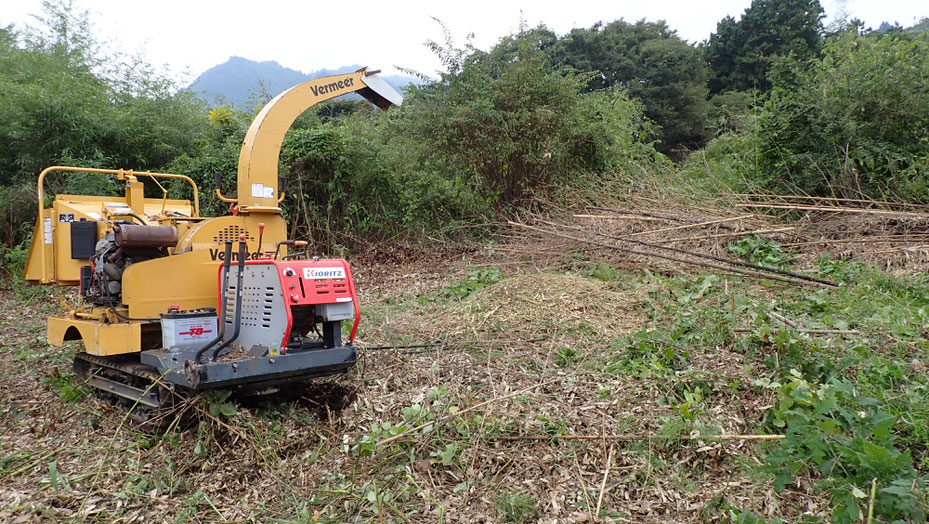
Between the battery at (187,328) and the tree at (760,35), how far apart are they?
24948 mm

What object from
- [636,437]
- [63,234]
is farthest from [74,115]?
[636,437]

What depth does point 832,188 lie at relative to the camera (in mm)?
8859

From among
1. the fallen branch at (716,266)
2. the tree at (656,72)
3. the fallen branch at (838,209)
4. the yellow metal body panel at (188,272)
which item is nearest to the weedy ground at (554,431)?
the fallen branch at (716,266)

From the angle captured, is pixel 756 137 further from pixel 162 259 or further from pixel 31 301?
pixel 31 301

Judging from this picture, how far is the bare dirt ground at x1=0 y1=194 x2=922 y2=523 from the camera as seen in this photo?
3.37 m

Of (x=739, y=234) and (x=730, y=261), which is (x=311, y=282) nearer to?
(x=730, y=261)

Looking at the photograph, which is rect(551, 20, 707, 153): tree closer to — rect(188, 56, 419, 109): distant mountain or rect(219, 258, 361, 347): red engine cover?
rect(188, 56, 419, 109): distant mountain

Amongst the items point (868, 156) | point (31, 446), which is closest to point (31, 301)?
point (31, 446)

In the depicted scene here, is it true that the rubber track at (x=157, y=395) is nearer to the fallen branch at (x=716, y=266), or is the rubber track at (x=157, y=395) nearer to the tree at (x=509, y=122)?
the fallen branch at (x=716, y=266)

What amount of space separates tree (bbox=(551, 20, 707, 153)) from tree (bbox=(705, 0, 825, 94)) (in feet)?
5.05

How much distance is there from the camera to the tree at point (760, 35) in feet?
82.4

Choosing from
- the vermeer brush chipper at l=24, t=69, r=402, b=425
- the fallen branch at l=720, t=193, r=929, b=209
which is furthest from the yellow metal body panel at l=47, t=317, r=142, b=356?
the fallen branch at l=720, t=193, r=929, b=209

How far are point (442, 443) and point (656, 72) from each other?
2408cm

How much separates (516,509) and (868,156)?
822cm
